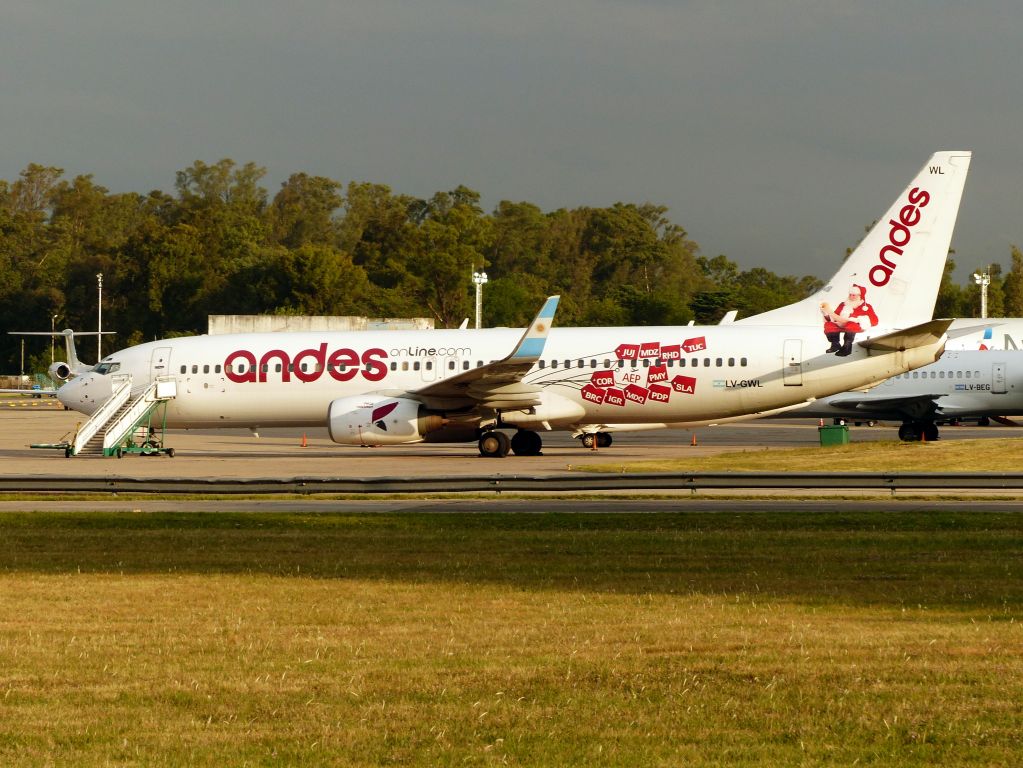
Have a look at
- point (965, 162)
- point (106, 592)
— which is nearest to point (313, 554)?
point (106, 592)

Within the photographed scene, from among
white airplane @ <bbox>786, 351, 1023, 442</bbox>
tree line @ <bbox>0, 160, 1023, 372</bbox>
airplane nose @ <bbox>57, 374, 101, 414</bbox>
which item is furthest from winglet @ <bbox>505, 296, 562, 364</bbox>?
tree line @ <bbox>0, 160, 1023, 372</bbox>

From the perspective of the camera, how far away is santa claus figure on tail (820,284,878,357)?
3309 cm

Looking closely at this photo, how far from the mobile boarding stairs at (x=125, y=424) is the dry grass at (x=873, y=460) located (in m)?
12.5

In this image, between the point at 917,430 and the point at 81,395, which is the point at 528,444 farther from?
the point at 917,430

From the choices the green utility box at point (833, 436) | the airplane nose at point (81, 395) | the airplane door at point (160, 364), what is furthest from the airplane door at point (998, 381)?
the airplane nose at point (81, 395)

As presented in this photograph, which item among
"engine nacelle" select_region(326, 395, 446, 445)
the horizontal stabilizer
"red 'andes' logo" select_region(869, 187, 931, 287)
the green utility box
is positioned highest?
"red 'andes' logo" select_region(869, 187, 931, 287)

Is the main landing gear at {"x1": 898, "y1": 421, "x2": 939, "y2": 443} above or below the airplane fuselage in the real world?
below

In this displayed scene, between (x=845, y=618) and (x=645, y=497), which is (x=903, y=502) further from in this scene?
(x=845, y=618)

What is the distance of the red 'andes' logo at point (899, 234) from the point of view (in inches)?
1309

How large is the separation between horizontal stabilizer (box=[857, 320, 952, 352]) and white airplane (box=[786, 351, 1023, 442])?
1113 cm

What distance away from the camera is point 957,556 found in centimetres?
1440

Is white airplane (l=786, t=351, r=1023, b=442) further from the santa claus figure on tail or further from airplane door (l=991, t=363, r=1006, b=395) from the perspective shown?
the santa claus figure on tail

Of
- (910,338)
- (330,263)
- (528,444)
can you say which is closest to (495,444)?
(528,444)

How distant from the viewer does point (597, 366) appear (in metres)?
34.1
